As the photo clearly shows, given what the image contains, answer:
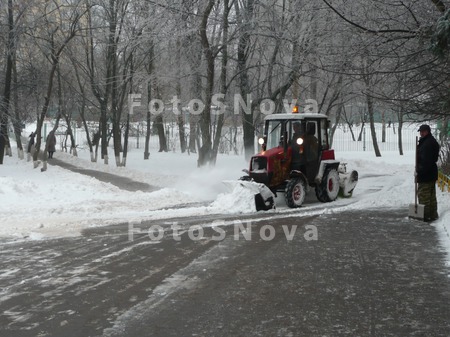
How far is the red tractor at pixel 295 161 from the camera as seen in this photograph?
14453 millimetres

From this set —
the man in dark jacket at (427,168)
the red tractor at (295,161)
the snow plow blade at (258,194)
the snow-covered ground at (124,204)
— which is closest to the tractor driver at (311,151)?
the red tractor at (295,161)

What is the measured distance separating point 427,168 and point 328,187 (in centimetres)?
444

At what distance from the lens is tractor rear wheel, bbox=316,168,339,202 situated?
51.4ft

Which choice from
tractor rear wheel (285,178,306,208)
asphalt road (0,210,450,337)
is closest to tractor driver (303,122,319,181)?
tractor rear wheel (285,178,306,208)

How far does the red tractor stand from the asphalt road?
3237 mm

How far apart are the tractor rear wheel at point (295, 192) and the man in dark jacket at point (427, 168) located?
11.2 feet

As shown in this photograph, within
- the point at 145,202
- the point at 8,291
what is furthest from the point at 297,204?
the point at 8,291

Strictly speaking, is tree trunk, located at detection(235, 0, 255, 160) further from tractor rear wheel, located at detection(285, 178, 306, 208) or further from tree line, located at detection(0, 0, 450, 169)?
tractor rear wheel, located at detection(285, 178, 306, 208)

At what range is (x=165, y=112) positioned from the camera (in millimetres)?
36875

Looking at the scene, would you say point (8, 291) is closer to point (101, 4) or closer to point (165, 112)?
point (101, 4)

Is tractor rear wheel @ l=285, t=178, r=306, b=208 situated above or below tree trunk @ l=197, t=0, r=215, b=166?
below

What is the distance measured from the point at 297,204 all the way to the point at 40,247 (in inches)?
276

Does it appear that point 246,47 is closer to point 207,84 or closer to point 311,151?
point 207,84

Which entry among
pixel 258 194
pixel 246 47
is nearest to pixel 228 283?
pixel 258 194
